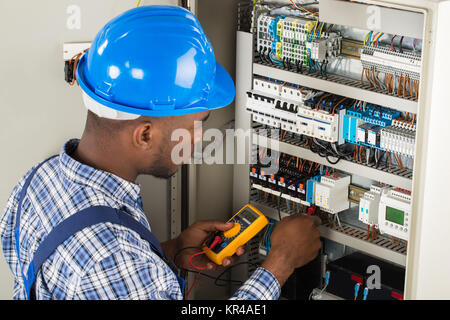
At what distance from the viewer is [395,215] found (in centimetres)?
188

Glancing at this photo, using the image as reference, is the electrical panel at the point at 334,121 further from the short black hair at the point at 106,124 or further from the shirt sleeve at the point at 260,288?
the short black hair at the point at 106,124

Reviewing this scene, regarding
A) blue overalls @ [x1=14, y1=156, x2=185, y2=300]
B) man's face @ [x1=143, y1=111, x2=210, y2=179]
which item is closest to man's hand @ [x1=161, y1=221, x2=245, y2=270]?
man's face @ [x1=143, y1=111, x2=210, y2=179]

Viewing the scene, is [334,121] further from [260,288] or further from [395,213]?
[260,288]

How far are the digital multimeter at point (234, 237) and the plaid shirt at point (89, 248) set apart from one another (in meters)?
0.39

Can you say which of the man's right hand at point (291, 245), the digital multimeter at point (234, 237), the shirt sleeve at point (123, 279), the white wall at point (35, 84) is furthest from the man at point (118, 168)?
the digital multimeter at point (234, 237)

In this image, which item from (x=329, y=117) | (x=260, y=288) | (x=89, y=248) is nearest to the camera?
(x=89, y=248)

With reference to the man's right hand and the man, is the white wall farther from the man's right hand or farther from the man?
the man's right hand

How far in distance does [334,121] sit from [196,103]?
1.80 ft

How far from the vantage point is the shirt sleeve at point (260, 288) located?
5.47 feet

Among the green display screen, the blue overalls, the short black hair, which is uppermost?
the short black hair

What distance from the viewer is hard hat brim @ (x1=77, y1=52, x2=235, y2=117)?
153 centimetres

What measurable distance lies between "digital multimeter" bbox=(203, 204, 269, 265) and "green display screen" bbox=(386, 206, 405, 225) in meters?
0.42

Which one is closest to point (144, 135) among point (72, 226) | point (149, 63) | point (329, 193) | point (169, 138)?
point (169, 138)
